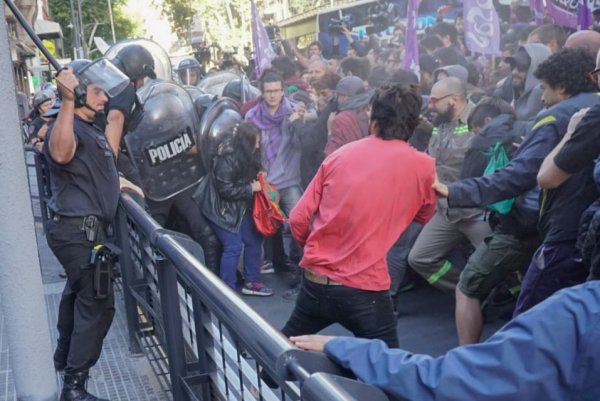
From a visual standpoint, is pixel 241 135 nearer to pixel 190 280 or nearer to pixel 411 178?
pixel 411 178

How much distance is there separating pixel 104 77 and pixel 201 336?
180 centimetres

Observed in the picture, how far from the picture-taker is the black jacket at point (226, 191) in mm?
6254

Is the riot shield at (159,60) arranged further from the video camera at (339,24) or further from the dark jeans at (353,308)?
the dark jeans at (353,308)

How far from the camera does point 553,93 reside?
3832 mm

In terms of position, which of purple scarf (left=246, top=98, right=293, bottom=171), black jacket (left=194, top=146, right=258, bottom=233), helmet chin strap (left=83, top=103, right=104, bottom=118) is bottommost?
black jacket (left=194, top=146, right=258, bottom=233)

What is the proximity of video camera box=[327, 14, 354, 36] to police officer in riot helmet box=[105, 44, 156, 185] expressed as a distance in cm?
773

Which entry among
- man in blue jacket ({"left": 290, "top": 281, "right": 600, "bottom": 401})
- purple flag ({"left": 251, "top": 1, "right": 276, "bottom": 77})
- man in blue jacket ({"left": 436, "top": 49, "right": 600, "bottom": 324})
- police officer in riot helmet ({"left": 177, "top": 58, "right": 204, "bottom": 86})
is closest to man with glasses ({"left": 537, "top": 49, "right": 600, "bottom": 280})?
man in blue jacket ({"left": 436, "top": 49, "right": 600, "bottom": 324})

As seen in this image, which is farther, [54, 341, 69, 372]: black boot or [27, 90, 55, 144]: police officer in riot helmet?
[27, 90, 55, 144]: police officer in riot helmet

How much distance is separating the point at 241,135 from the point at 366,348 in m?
4.69

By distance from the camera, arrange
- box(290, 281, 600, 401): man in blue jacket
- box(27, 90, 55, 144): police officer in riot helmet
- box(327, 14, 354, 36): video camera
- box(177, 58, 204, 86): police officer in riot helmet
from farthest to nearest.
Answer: box(327, 14, 354, 36): video camera, box(177, 58, 204, 86): police officer in riot helmet, box(27, 90, 55, 144): police officer in riot helmet, box(290, 281, 600, 401): man in blue jacket

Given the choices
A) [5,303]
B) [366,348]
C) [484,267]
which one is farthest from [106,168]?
[366,348]

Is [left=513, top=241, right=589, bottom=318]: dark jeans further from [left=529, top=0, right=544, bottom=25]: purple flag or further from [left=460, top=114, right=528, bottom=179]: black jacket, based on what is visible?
[left=529, top=0, right=544, bottom=25]: purple flag

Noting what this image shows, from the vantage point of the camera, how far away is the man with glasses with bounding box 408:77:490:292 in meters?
5.47

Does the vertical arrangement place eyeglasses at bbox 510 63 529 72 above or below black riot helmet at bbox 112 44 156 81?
below
